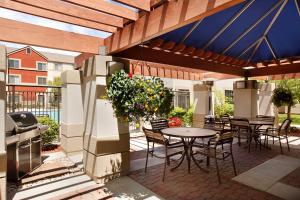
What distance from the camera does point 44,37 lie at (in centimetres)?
339

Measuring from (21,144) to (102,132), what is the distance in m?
1.53

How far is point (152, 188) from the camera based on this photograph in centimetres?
363

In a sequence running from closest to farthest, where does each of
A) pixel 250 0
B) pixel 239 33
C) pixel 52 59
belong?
pixel 250 0 < pixel 239 33 < pixel 52 59

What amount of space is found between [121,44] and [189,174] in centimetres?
293

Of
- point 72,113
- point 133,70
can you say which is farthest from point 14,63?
point 133,70

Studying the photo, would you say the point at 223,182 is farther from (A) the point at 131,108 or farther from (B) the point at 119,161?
(A) the point at 131,108

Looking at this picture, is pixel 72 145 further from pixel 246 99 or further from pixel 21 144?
pixel 246 99

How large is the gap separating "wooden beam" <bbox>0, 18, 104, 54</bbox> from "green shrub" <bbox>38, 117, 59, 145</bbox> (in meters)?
3.40

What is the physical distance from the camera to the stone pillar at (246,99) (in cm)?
802

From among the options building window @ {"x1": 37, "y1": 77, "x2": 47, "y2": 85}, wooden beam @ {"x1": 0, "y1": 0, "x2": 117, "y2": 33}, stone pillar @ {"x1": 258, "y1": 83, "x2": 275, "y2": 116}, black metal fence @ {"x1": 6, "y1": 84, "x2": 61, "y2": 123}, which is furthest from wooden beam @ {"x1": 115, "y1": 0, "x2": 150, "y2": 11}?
building window @ {"x1": 37, "y1": 77, "x2": 47, "y2": 85}

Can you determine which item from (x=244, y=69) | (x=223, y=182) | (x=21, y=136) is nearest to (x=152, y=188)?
(x=223, y=182)

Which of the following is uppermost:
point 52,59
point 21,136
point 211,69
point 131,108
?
point 52,59

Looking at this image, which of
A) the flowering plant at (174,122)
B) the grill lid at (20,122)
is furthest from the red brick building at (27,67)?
the grill lid at (20,122)

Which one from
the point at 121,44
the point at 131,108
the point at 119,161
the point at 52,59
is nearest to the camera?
the point at 131,108
